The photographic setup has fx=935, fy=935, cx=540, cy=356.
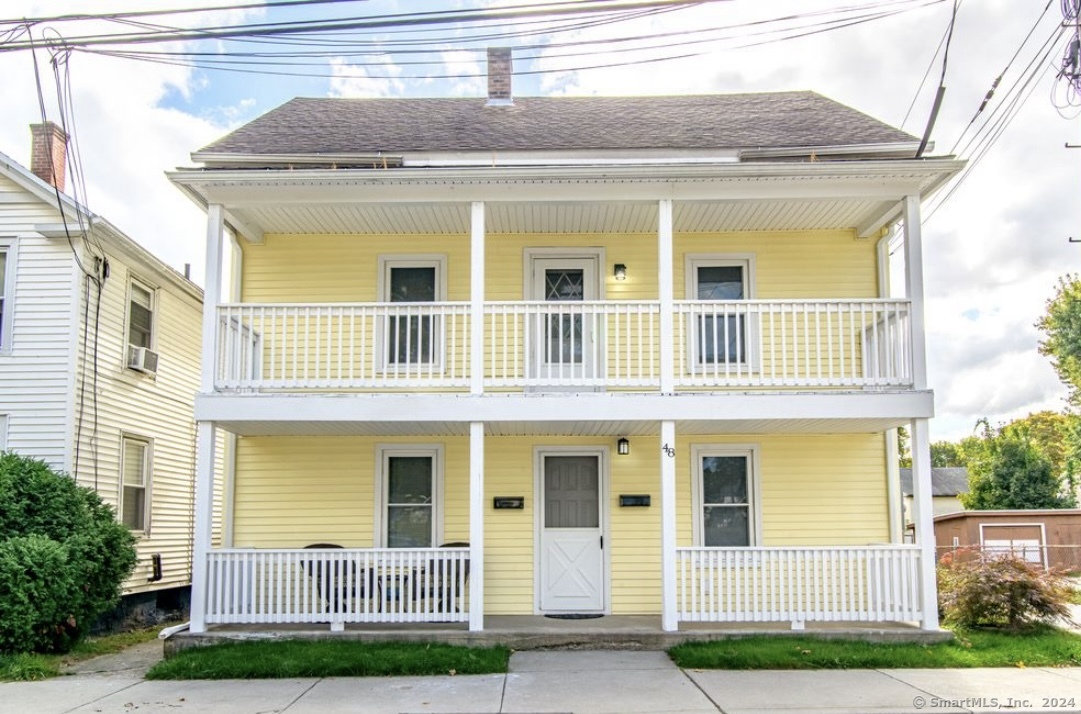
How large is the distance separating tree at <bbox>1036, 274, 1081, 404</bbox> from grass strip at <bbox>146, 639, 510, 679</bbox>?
114 feet

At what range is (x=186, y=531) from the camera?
1609 cm

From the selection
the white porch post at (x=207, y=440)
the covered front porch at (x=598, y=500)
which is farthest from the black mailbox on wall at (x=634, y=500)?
the white porch post at (x=207, y=440)

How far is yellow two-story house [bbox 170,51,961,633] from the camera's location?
411 inches

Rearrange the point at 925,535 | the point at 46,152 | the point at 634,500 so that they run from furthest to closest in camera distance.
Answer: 1. the point at 46,152
2. the point at 634,500
3. the point at 925,535

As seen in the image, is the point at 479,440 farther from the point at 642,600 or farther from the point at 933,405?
the point at 933,405

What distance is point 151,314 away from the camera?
14883 mm

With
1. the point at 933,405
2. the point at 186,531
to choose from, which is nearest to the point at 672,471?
the point at 933,405

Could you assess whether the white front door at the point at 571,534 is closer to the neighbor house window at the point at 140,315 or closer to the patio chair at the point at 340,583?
the patio chair at the point at 340,583

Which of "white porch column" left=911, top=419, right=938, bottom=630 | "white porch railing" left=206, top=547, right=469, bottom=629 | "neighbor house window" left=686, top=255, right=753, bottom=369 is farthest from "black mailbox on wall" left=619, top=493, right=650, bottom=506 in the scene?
"white porch column" left=911, top=419, right=938, bottom=630

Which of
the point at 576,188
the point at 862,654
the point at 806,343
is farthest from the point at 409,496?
the point at 862,654

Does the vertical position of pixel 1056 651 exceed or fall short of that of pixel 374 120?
it falls short

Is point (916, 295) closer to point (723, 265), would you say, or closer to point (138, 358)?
point (723, 265)

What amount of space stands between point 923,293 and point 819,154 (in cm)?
214

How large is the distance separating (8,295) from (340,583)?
6.46m
